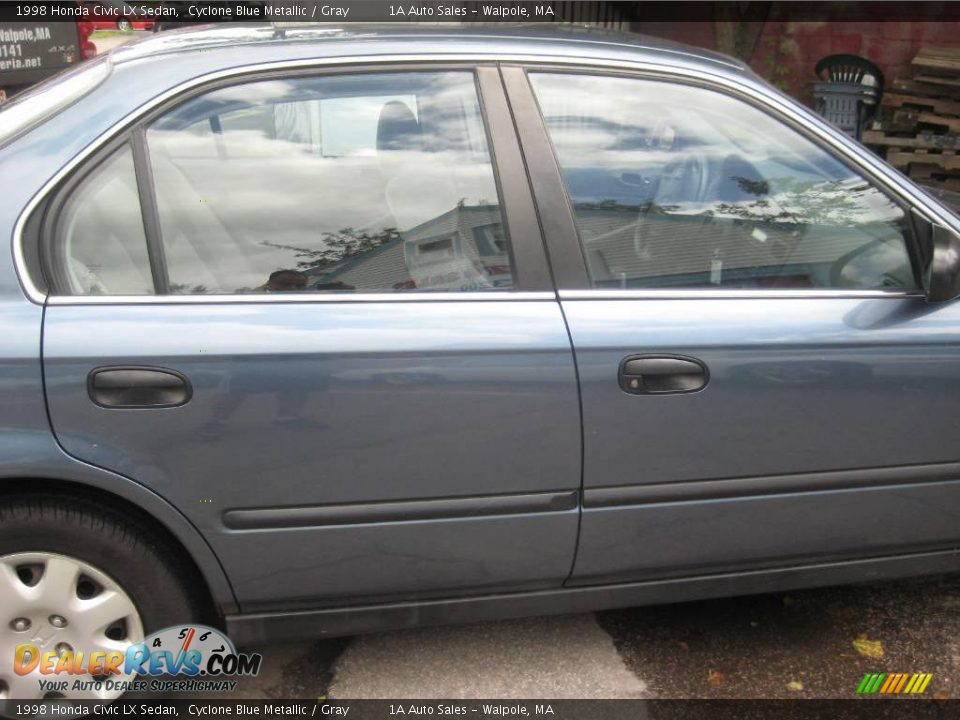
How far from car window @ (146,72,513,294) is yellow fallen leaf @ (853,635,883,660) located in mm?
1614

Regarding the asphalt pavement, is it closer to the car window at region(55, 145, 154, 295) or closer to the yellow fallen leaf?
the yellow fallen leaf

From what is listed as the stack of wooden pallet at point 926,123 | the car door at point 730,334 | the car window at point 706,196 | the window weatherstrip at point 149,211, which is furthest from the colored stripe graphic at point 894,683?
the stack of wooden pallet at point 926,123

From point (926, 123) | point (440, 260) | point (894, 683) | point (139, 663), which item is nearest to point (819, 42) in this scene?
point (926, 123)

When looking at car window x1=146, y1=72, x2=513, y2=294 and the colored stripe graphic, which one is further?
the colored stripe graphic

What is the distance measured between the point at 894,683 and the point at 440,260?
1794 millimetres

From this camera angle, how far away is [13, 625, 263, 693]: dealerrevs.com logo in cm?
218

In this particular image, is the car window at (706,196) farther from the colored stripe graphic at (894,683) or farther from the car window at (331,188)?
the colored stripe graphic at (894,683)

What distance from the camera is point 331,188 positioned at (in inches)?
86.3

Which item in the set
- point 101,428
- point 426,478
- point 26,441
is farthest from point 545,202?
point 26,441

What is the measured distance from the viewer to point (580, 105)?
2.30 meters

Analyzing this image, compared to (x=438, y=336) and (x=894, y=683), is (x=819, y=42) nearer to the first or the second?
(x=894, y=683)

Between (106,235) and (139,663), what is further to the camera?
(139,663)

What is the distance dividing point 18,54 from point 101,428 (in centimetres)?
531

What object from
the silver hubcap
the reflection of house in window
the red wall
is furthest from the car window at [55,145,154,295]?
the red wall
